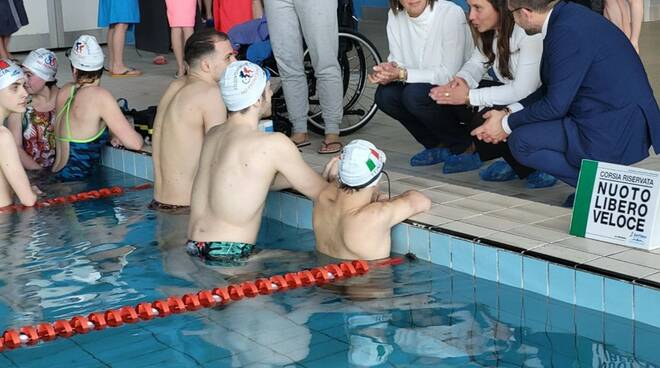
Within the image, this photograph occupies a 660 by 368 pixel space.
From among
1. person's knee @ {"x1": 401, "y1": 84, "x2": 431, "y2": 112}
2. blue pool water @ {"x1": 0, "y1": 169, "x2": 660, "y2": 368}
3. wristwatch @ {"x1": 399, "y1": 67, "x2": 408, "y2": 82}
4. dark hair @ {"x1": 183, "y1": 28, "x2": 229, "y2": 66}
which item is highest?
dark hair @ {"x1": 183, "y1": 28, "x2": 229, "y2": 66}

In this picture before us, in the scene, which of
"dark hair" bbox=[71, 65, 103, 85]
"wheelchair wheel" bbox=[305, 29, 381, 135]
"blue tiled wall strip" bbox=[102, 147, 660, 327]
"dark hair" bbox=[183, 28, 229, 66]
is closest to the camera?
"blue tiled wall strip" bbox=[102, 147, 660, 327]

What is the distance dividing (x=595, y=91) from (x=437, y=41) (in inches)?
54.6

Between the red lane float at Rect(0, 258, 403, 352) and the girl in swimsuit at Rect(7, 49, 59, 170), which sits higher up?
the girl in swimsuit at Rect(7, 49, 59, 170)

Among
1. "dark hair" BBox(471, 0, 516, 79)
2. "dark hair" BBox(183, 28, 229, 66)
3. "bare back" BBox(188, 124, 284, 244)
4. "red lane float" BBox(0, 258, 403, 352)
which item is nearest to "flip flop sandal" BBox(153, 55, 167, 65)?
"dark hair" BBox(183, 28, 229, 66)

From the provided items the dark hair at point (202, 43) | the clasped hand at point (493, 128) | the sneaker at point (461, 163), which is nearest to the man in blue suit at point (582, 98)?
the clasped hand at point (493, 128)

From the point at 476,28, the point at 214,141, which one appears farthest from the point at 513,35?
Answer: the point at 214,141

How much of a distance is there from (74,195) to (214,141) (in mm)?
1824

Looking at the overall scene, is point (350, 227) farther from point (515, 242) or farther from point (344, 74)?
point (344, 74)

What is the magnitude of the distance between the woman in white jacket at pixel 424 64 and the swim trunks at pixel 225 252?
1.55 m

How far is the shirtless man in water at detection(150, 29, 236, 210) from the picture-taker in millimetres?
5406

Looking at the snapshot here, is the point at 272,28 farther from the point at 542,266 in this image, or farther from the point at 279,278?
the point at 542,266

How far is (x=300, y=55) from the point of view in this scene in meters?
6.59

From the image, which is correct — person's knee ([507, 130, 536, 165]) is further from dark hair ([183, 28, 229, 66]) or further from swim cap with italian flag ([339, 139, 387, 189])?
dark hair ([183, 28, 229, 66])

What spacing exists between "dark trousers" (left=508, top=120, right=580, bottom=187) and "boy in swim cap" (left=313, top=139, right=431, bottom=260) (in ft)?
1.75
